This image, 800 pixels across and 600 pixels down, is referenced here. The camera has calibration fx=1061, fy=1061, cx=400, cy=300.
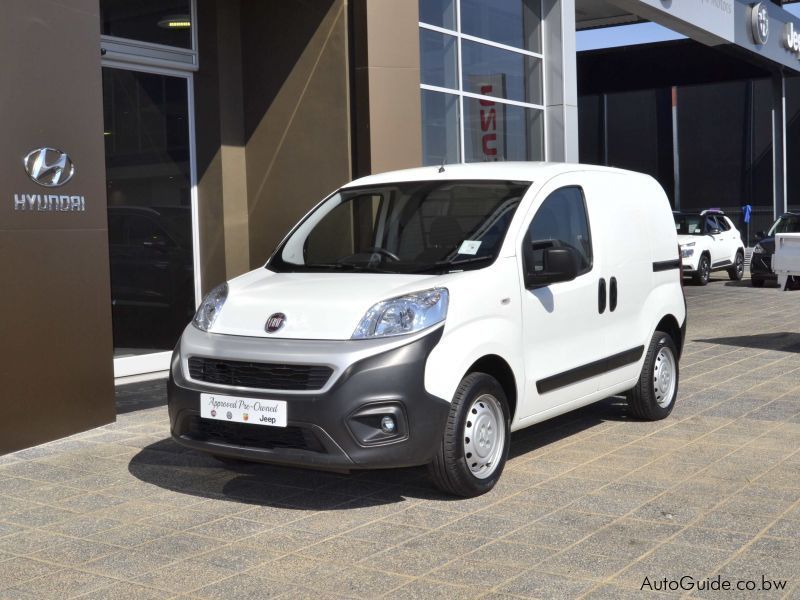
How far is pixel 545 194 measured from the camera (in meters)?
6.31

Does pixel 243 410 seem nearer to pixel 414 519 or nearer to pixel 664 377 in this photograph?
pixel 414 519

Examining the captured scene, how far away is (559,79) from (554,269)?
9.76 metres

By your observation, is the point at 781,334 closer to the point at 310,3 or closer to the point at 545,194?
the point at 310,3

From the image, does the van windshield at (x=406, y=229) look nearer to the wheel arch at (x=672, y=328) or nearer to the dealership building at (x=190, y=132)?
the dealership building at (x=190, y=132)

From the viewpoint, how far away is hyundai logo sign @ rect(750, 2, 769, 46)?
25406 millimetres

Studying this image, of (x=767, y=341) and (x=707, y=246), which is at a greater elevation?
(x=707, y=246)

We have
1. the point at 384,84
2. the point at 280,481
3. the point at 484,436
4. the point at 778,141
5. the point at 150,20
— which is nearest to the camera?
the point at 484,436

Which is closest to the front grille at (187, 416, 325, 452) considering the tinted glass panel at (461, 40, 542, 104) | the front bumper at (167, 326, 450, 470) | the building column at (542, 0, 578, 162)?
the front bumper at (167, 326, 450, 470)

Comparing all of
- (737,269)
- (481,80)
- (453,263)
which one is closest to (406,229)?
(453,263)

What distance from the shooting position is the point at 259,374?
534 cm

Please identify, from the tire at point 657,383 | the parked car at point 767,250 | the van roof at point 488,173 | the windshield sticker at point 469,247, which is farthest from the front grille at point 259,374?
the parked car at point 767,250

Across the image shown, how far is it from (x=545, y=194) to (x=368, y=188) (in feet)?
3.92

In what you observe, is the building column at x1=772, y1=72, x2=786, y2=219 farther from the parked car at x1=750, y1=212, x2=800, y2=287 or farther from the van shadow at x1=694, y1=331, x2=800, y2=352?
the van shadow at x1=694, y1=331, x2=800, y2=352

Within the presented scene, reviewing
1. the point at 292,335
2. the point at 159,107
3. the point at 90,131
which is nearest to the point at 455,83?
the point at 159,107
